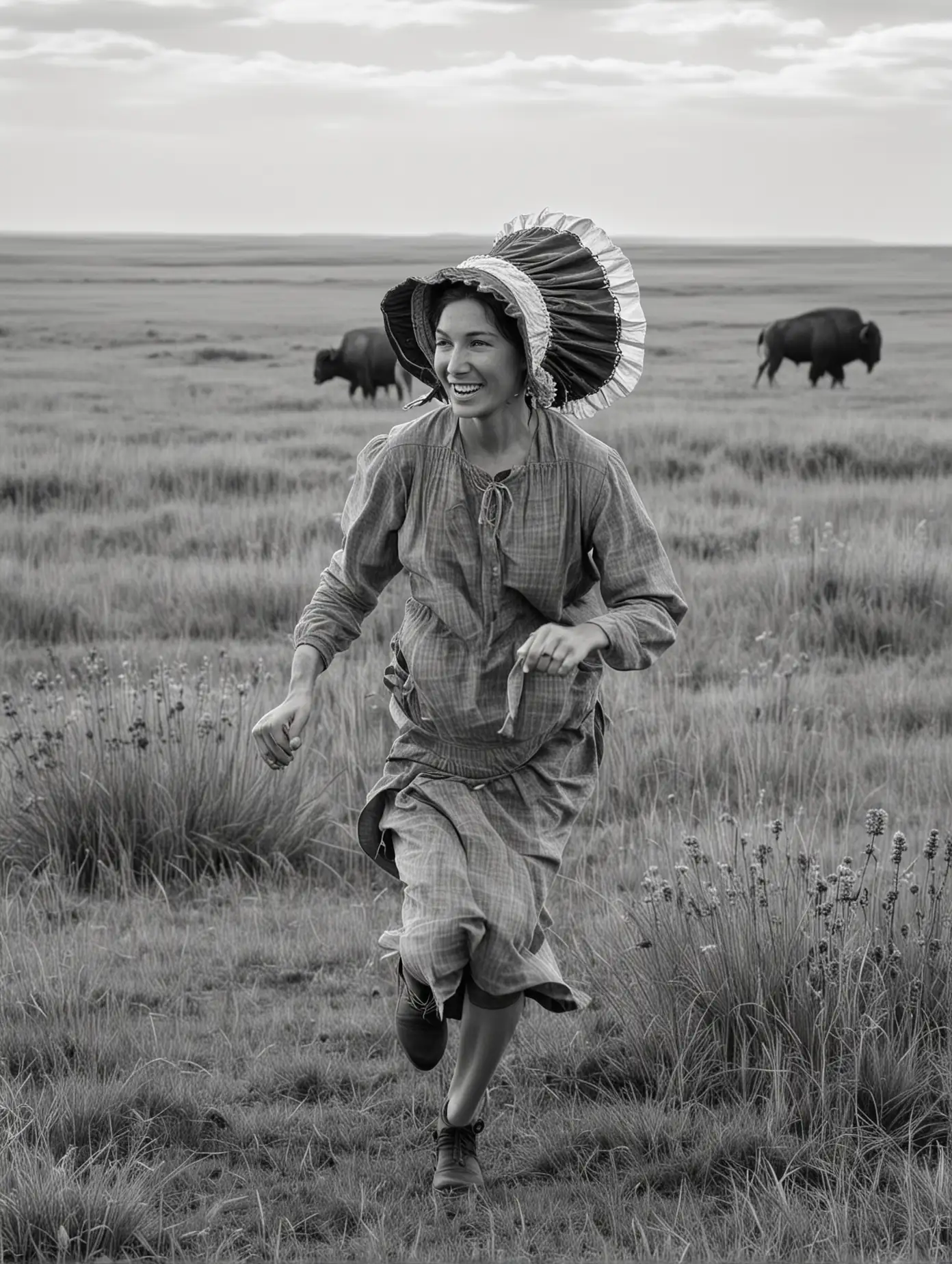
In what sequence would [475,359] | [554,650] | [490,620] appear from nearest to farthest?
[554,650] < [475,359] < [490,620]

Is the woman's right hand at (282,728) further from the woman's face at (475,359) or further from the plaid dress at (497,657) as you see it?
the woman's face at (475,359)

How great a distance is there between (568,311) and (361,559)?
725 millimetres

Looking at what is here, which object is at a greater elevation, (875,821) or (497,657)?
(497,657)

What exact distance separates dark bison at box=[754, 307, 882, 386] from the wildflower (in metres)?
28.4

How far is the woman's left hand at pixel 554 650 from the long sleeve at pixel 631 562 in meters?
0.29

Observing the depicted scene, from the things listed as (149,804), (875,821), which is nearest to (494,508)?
(875,821)

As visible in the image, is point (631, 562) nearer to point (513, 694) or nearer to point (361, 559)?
point (513, 694)

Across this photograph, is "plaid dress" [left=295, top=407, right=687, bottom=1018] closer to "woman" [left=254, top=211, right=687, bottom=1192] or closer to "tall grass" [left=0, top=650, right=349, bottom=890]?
"woman" [left=254, top=211, right=687, bottom=1192]

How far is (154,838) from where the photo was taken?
527cm

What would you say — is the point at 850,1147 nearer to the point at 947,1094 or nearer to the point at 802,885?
the point at 947,1094

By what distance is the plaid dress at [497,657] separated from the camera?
10.2ft

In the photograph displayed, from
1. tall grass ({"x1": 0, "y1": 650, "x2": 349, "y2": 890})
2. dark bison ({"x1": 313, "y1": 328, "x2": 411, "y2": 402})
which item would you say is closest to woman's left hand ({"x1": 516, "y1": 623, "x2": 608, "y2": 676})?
tall grass ({"x1": 0, "y1": 650, "x2": 349, "y2": 890})

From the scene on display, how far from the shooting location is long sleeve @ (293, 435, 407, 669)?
3342 millimetres

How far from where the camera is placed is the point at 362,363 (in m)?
26.3
